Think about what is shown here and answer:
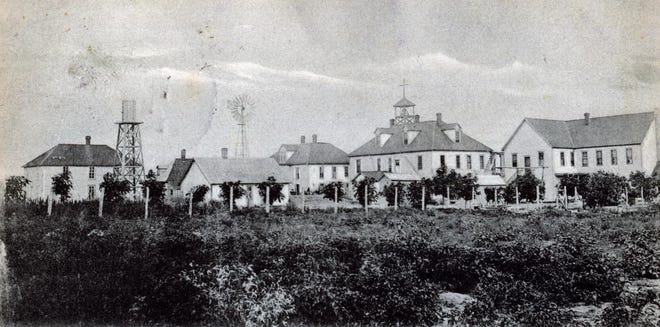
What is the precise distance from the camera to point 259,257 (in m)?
8.07

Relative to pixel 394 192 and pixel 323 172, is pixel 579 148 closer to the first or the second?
pixel 394 192

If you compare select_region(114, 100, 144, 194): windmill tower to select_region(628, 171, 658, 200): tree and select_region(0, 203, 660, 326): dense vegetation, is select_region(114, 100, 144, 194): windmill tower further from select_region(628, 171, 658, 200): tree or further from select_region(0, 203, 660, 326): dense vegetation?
select_region(628, 171, 658, 200): tree

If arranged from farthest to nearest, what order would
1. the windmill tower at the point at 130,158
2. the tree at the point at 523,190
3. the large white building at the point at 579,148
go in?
the large white building at the point at 579,148, the windmill tower at the point at 130,158, the tree at the point at 523,190

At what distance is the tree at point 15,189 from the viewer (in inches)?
364

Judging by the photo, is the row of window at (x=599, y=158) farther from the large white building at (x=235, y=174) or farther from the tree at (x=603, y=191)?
the large white building at (x=235, y=174)

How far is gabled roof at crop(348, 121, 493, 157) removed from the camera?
115 ft

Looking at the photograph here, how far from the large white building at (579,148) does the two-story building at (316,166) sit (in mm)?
16057

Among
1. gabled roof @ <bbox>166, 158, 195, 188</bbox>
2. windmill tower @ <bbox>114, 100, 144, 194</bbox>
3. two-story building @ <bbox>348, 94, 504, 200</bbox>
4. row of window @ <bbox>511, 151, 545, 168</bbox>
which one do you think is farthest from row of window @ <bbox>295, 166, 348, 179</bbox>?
windmill tower @ <bbox>114, 100, 144, 194</bbox>

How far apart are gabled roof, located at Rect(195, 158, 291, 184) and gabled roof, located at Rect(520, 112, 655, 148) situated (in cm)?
1662

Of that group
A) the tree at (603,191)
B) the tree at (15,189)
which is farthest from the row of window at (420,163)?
the tree at (15,189)

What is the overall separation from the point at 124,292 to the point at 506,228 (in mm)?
9701

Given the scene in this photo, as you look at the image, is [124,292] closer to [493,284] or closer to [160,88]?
[160,88]

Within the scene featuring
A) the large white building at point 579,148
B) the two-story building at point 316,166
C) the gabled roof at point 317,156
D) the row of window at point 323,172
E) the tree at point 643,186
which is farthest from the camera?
the gabled roof at point 317,156

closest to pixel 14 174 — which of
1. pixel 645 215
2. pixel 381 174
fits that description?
pixel 645 215
